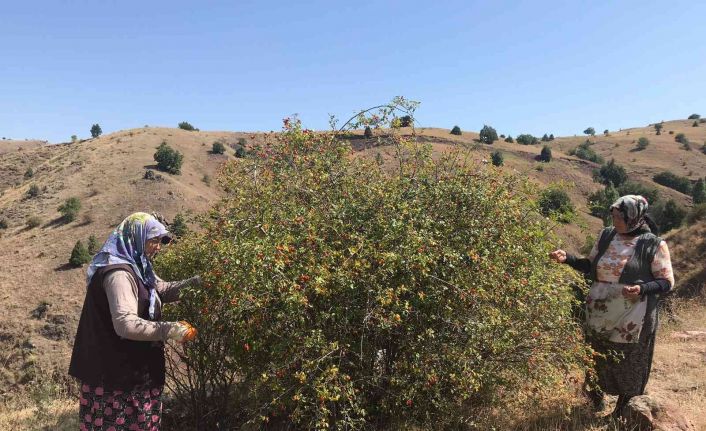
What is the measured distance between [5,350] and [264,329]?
73.3 ft

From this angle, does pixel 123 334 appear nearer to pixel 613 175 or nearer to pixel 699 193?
pixel 699 193

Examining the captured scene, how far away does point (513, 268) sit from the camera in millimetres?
3209

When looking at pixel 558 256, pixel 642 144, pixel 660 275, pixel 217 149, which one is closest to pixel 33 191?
pixel 217 149

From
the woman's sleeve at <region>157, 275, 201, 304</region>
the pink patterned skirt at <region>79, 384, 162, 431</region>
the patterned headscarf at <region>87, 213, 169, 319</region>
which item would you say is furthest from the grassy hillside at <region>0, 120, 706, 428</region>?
the pink patterned skirt at <region>79, 384, 162, 431</region>

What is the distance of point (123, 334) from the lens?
2393mm

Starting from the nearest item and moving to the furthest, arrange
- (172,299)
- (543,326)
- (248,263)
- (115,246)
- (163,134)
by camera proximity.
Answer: (115,246) < (248,263) < (172,299) < (543,326) < (163,134)

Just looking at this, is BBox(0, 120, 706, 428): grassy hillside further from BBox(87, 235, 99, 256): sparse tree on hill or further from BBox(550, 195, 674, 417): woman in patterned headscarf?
BBox(87, 235, 99, 256): sparse tree on hill

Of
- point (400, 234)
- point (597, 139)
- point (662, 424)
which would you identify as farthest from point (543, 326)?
point (597, 139)

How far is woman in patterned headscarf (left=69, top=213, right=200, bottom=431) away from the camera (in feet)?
8.00

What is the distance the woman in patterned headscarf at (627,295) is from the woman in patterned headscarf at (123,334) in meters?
2.71

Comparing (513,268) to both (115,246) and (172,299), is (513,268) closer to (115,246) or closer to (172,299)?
(172,299)

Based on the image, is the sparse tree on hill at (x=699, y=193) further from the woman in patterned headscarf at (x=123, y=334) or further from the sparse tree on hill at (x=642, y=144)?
the woman in patterned headscarf at (x=123, y=334)

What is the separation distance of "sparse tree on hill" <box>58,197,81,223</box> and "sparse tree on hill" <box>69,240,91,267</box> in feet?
18.7

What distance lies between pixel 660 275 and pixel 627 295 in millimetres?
290
